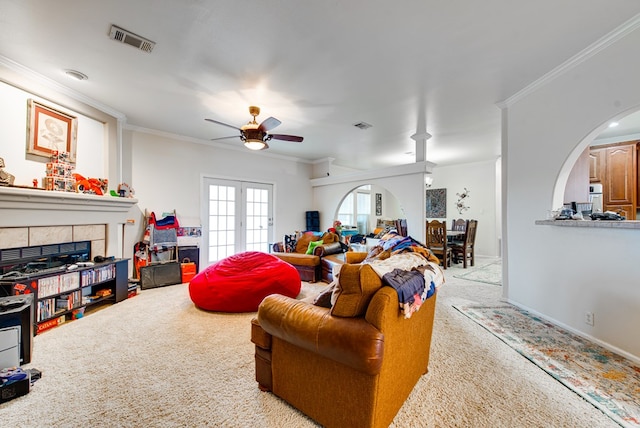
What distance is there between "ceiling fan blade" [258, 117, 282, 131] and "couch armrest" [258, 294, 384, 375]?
2.18m

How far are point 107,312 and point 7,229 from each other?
135 cm

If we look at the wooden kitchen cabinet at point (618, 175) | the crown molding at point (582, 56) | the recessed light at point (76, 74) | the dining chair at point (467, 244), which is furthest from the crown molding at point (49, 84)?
the wooden kitchen cabinet at point (618, 175)

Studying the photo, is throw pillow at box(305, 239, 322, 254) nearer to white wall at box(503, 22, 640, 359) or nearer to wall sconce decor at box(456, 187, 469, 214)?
white wall at box(503, 22, 640, 359)

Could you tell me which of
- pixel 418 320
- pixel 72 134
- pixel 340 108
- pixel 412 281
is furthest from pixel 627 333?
pixel 72 134

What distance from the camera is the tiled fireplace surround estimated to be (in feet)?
8.73

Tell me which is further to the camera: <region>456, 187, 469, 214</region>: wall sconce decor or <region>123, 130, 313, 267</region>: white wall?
<region>456, 187, 469, 214</region>: wall sconce decor

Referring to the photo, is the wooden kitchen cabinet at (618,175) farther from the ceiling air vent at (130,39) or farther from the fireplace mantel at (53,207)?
the fireplace mantel at (53,207)

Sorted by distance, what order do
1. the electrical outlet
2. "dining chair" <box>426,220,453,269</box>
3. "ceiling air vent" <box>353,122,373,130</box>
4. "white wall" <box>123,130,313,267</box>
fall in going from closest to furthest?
the electrical outlet < "ceiling air vent" <box>353,122,373,130</box> < "white wall" <box>123,130,313,267</box> < "dining chair" <box>426,220,453,269</box>

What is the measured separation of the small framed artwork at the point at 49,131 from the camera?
2.90 meters

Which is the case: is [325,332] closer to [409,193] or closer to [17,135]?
[17,135]

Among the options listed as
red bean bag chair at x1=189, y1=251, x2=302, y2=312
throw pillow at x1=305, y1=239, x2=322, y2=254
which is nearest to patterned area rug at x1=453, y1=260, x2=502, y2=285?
throw pillow at x1=305, y1=239, x2=322, y2=254

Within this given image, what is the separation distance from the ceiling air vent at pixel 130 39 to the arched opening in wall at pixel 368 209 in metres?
6.45

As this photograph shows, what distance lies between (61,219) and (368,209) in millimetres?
8038

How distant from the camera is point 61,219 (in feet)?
10.3
